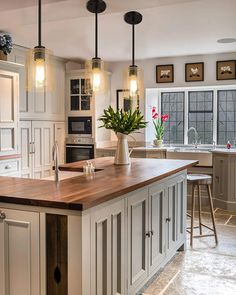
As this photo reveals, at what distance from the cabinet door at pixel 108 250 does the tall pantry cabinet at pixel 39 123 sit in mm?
3241

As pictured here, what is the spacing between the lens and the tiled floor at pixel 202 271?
2.99 metres

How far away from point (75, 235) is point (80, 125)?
461 centimetres

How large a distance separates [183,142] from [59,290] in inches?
191

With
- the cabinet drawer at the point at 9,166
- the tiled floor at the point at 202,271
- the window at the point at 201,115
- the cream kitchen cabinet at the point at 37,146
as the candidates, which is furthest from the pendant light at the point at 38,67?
the window at the point at 201,115

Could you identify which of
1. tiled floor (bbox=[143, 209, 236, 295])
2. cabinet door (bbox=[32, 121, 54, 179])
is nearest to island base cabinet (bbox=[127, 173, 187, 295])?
tiled floor (bbox=[143, 209, 236, 295])

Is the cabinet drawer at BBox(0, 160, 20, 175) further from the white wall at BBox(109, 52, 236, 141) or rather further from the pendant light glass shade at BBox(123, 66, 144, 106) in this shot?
the white wall at BBox(109, 52, 236, 141)

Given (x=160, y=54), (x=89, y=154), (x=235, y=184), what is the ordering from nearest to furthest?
(x=235, y=184) → (x=160, y=54) → (x=89, y=154)

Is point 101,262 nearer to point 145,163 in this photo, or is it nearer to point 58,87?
point 145,163

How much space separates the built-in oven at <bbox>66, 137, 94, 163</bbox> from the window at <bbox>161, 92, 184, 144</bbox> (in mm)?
1371

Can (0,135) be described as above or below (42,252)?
above

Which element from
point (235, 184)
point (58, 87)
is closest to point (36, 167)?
point (58, 87)

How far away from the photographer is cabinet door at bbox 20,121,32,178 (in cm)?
557

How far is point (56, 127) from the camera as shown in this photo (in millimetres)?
6414

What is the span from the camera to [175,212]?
362 cm
